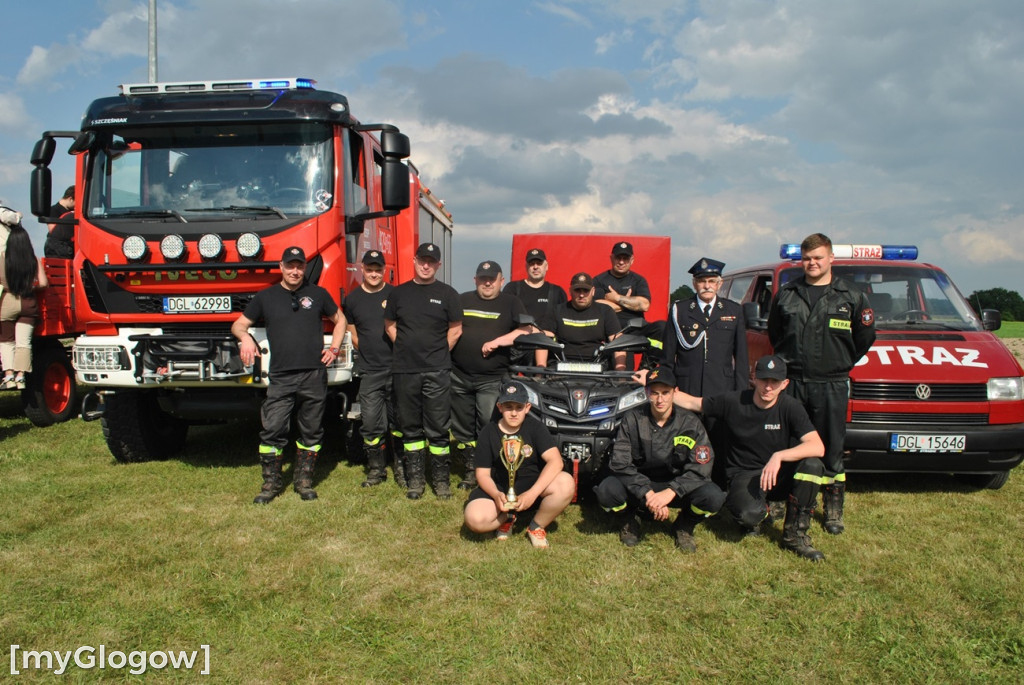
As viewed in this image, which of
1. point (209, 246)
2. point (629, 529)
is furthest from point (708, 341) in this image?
point (209, 246)

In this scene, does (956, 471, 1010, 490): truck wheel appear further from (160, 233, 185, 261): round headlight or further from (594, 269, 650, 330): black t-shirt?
(160, 233, 185, 261): round headlight

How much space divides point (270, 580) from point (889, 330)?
523cm

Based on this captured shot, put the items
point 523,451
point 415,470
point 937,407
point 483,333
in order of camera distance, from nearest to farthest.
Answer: point 523,451 < point 937,407 < point 415,470 < point 483,333

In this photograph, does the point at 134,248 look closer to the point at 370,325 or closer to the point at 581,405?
the point at 370,325

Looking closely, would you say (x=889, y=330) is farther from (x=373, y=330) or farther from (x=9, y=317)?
(x=9, y=317)

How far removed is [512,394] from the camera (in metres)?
4.61

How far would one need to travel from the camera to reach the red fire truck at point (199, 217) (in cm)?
553

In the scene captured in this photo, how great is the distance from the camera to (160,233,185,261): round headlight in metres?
5.41

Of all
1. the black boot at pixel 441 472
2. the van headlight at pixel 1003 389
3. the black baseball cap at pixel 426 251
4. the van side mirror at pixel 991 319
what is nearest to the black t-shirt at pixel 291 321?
the black baseball cap at pixel 426 251

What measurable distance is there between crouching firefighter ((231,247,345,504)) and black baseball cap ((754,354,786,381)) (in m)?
3.09

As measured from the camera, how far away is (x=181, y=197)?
18.6ft

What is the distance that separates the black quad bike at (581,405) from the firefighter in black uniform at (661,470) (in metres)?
0.19

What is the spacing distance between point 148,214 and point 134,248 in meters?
0.33

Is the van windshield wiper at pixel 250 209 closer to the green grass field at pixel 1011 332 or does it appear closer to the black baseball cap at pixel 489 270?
the black baseball cap at pixel 489 270
